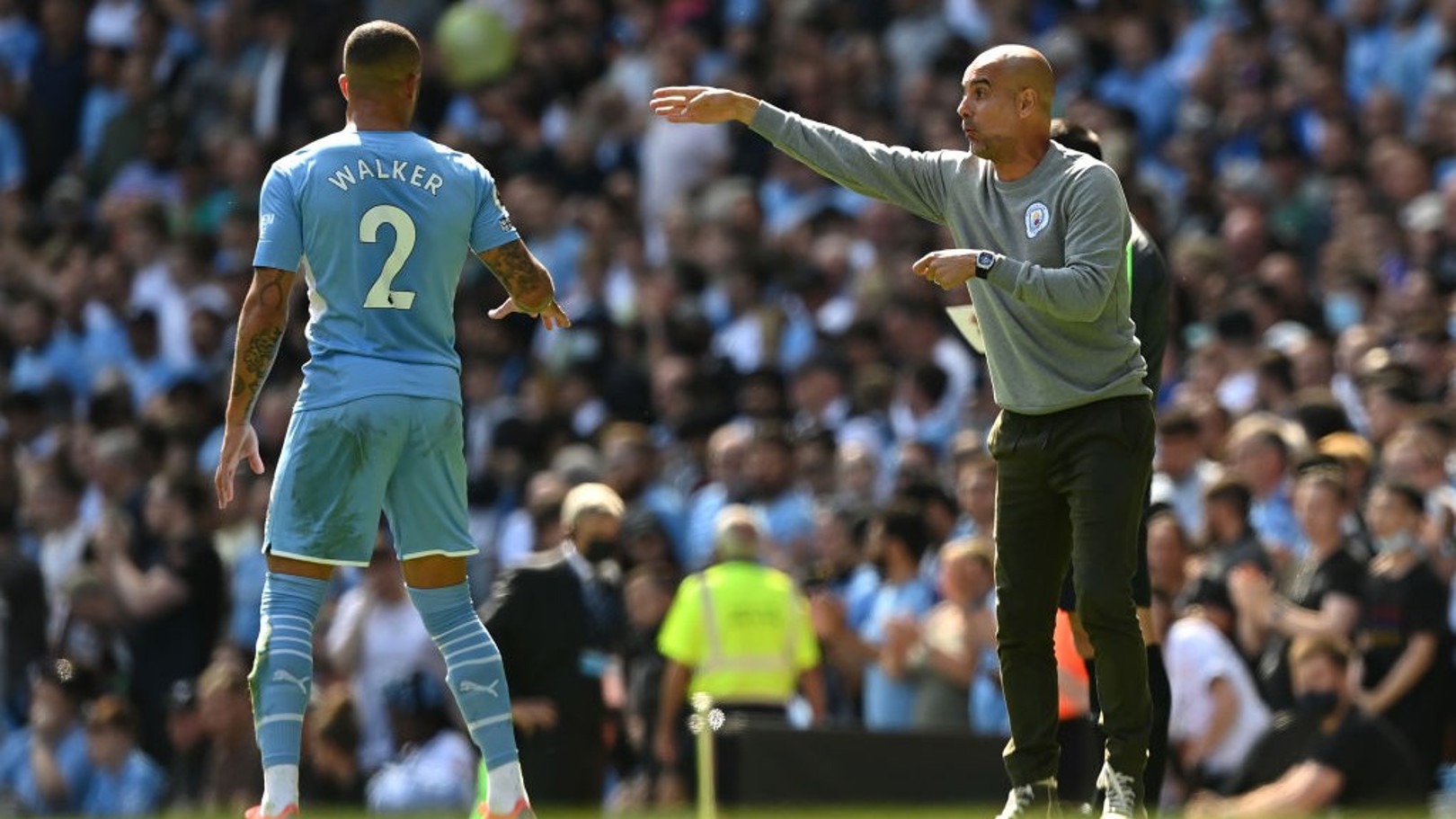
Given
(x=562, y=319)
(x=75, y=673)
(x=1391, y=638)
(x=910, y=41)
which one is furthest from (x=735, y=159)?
(x=562, y=319)

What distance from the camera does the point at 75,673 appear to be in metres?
16.4

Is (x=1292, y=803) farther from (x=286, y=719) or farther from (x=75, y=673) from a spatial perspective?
(x=75, y=673)

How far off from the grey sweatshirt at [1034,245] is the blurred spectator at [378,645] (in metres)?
7.80

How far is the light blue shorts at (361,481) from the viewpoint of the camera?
779 centimetres

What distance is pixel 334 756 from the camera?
47.9 ft

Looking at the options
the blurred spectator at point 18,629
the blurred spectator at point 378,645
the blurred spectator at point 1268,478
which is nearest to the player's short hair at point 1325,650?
the blurred spectator at point 1268,478

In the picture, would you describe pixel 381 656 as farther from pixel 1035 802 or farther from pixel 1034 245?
pixel 1034 245

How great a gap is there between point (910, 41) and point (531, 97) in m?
3.54

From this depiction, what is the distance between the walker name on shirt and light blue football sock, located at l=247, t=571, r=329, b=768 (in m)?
1.19

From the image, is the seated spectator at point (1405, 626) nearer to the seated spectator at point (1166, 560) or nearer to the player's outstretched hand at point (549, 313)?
the seated spectator at point (1166, 560)

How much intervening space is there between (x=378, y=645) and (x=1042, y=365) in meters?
8.39

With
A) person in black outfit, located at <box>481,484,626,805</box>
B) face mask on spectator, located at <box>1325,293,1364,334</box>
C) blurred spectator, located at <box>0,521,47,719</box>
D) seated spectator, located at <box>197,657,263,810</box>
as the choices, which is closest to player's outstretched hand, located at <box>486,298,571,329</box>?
person in black outfit, located at <box>481,484,626,805</box>

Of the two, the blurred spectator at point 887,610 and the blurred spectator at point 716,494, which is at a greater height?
the blurred spectator at point 716,494

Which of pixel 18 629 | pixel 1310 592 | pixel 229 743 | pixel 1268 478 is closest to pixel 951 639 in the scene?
pixel 1268 478
